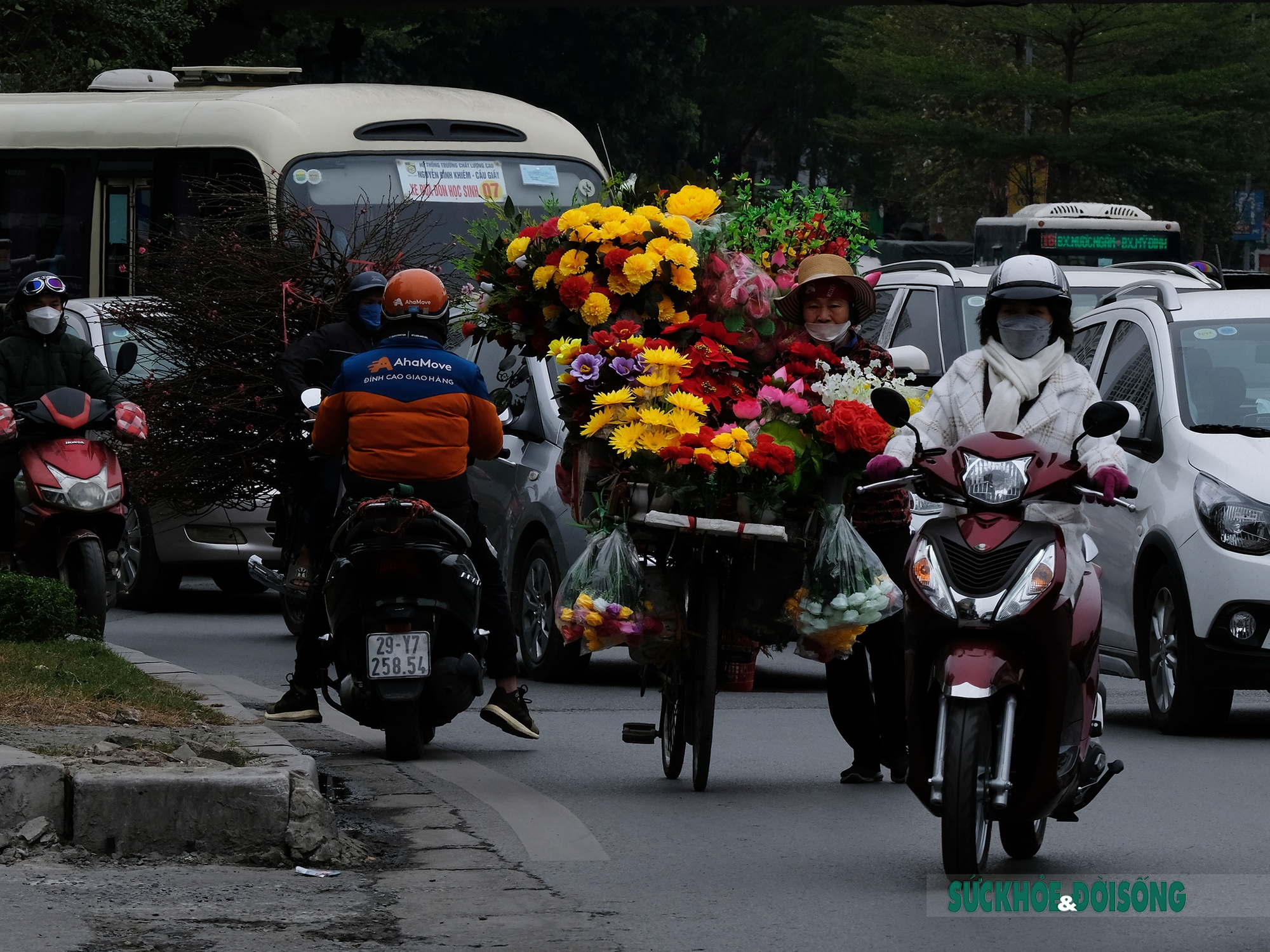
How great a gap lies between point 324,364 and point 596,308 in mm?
3101

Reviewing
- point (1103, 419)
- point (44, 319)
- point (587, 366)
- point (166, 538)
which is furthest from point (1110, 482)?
point (166, 538)

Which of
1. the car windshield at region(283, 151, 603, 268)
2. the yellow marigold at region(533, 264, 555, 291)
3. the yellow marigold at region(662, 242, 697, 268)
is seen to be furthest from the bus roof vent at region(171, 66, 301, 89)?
the yellow marigold at region(662, 242, 697, 268)

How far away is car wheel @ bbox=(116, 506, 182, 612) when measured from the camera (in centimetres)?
1504

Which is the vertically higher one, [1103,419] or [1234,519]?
[1103,419]

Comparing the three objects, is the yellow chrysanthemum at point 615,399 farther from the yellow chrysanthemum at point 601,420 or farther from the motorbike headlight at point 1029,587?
the motorbike headlight at point 1029,587

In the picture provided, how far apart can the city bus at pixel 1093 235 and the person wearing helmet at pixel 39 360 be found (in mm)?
19521

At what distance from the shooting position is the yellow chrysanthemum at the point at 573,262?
8344 millimetres

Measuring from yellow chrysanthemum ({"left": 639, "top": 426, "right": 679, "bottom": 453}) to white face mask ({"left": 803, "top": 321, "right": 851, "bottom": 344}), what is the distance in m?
0.67

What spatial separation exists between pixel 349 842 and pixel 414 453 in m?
2.06

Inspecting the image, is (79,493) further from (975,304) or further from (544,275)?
(975,304)

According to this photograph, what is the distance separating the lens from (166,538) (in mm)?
14820

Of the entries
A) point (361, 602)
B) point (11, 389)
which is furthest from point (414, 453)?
point (11, 389)

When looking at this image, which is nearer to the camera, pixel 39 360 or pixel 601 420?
pixel 601 420

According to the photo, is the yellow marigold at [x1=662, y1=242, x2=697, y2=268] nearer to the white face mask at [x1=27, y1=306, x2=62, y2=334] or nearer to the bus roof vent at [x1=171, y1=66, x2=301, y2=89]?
the white face mask at [x1=27, y1=306, x2=62, y2=334]
